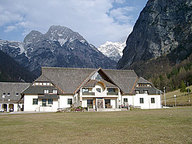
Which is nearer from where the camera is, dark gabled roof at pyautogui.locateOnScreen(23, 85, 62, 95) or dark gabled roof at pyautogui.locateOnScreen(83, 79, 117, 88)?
dark gabled roof at pyautogui.locateOnScreen(23, 85, 62, 95)

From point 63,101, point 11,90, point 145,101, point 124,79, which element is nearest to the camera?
point 63,101

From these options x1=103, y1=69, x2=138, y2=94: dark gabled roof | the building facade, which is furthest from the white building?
the building facade

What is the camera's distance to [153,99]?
57.5 metres

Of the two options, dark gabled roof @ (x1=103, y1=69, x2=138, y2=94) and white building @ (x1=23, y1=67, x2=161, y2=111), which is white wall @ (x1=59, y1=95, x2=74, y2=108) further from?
dark gabled roof @ (x1=103, y1=69, x2=138, y2=94)

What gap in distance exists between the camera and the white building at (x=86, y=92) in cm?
5034

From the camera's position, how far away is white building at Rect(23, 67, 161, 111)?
5034 cm

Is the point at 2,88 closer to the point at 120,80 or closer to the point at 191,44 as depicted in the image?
the point at 120,80

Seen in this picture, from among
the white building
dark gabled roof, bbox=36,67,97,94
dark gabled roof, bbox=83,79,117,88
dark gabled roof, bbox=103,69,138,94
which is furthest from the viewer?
dark gabled roof, bbox=103,69,138,94

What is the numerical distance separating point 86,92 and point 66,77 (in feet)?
31.7

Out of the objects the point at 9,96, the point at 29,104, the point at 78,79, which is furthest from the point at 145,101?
the point at 9,96

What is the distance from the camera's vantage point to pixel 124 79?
61062 mm

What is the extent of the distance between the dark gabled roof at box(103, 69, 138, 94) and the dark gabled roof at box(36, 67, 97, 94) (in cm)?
648

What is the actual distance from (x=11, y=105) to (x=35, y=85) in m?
21.6

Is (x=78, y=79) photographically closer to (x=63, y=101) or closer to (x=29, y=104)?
(x=63, y=101)
